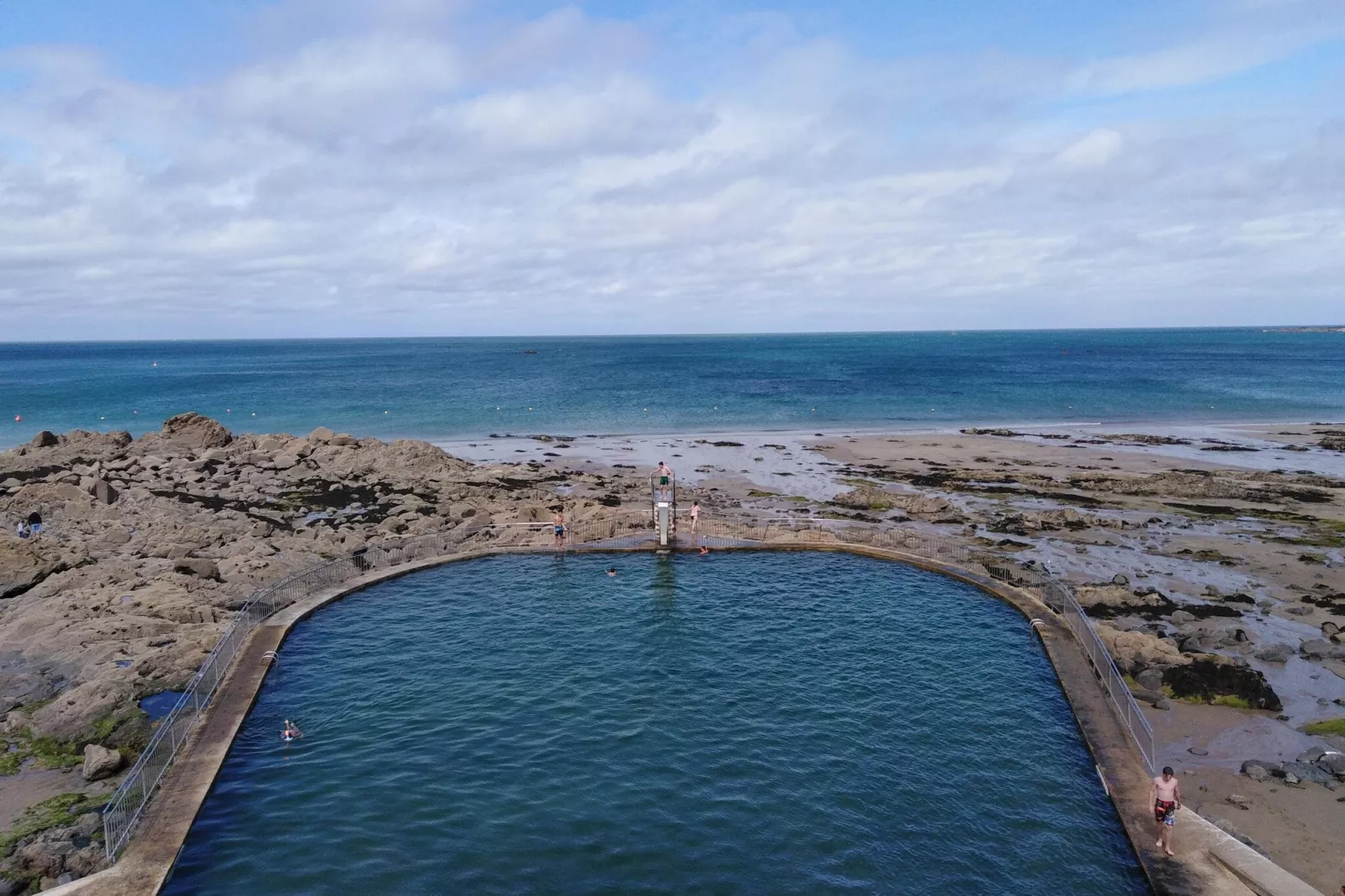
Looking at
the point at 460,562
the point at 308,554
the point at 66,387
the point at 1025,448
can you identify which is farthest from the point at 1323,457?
the point at 66,387

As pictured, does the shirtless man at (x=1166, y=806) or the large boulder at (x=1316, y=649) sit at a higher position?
the shirtless man at (x=1166, y=806)

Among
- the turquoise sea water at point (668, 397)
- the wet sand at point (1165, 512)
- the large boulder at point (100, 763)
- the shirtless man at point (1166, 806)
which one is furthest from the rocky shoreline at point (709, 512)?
the turquoise sea water at point (668, 397)

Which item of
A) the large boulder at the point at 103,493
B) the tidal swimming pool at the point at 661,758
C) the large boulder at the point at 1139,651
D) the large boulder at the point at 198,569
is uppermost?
the large boulder at the point at 103,493

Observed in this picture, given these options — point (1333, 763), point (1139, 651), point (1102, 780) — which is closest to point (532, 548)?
point (1139, 651)

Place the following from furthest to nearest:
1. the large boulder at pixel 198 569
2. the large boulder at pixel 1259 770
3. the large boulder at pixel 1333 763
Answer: the large boulder at pixel 198 569
the large boulder at pixel 1333 763
the large boulder at pixel 1259 770

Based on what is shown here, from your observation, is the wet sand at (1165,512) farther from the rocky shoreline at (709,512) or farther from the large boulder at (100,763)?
the large boulder at (100,763)

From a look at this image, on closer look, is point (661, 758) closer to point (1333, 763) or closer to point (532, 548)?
point (1333, 763)

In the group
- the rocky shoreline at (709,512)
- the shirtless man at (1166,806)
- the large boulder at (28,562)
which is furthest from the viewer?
the large boulder at (28,562)
